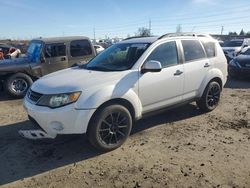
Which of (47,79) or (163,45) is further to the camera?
(163,45)

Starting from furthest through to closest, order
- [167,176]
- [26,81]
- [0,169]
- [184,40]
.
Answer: [26,81], [184,40], [0,169], [167,176]

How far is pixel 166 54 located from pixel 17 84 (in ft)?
17.4

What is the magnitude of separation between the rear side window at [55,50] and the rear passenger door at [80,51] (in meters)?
0.26

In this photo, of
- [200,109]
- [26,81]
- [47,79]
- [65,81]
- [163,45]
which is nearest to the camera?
[65,81]

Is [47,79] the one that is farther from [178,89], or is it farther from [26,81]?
[26,81]

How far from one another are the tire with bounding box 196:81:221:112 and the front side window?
1.28m

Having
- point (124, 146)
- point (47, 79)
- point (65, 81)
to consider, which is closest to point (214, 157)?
point (124, 146)

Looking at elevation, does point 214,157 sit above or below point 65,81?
below

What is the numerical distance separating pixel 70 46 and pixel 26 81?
5.73 ft

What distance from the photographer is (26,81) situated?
9.21 m

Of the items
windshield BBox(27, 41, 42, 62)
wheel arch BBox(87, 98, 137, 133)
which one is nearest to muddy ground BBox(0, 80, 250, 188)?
Answer: wheel arch BBox(87, 98, 137, 133)

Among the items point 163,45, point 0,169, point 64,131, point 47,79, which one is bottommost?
point 0,169

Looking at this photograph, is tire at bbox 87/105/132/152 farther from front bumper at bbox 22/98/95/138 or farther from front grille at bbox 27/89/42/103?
front grille at bbox 27/89/42/103

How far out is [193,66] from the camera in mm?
6176
